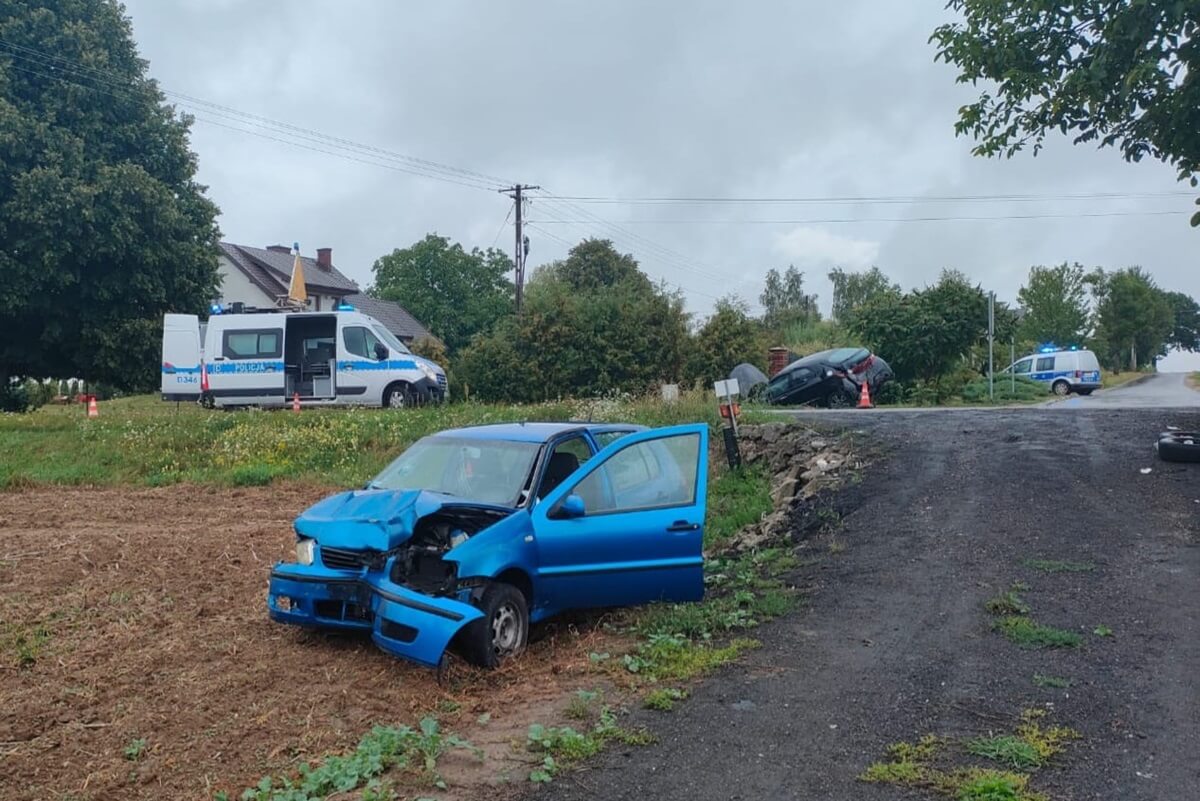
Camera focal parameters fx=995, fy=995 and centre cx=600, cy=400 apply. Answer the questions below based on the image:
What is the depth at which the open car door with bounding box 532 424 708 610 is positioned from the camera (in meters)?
6.82

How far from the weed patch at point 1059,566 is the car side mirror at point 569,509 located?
3.92m

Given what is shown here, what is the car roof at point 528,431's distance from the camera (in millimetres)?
7645

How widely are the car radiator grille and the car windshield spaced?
0.98 metres

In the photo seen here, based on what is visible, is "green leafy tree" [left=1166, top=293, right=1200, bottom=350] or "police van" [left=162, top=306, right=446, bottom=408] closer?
"police van" [left=162, top=306, right=446, bottom=408]

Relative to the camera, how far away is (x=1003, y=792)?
426 cm

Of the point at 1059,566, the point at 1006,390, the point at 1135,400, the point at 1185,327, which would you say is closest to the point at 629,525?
the point at 1059,566

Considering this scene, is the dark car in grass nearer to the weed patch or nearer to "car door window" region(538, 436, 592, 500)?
the weed patch

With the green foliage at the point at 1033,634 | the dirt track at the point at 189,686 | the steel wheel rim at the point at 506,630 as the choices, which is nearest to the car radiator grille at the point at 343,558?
the dirt track at the point at 189,686

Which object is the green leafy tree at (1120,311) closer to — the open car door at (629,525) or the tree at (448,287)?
the tree at (448,287)

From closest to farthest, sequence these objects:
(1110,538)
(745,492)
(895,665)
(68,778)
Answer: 1. (68,778)
2. (895,665)
3. (1110,538)
4. (745,492)

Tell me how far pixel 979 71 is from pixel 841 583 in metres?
7.24

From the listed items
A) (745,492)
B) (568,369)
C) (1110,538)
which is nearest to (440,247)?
(568,369)

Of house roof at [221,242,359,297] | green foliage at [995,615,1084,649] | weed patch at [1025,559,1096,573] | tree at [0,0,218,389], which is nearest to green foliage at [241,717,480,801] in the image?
green foliage at [995,615,1084,649]

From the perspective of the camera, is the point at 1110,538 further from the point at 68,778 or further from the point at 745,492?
the point at 68,778
